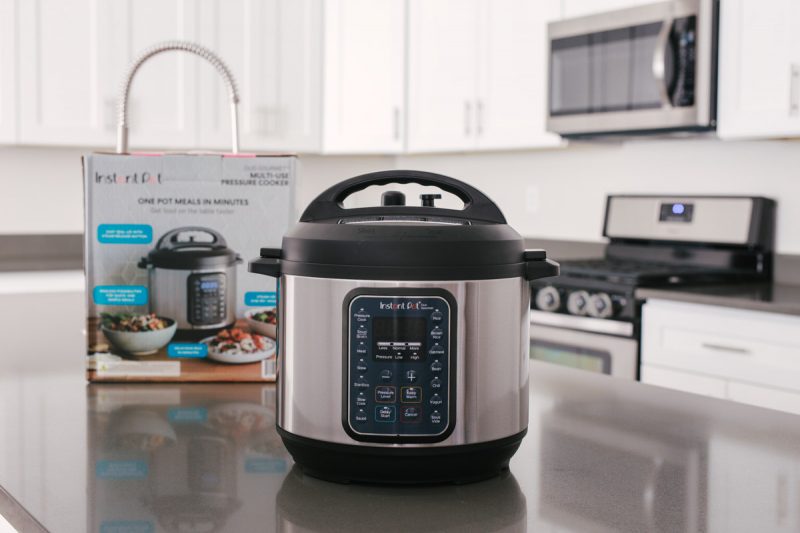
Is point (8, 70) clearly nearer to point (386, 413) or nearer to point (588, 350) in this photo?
point (588, 350)

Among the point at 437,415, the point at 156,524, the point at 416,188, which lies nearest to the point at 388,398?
the point at 437,415

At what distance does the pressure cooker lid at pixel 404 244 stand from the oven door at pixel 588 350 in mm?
1998

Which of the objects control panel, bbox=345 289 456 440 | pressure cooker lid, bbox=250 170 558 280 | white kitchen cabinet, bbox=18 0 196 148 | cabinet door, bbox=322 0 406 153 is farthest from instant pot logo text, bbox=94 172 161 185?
cabinet door, bbox=322 0 406 153

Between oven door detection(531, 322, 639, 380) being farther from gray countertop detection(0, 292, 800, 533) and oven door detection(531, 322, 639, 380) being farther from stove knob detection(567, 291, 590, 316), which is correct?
gray countertop detection(0, 292, 800, 533)

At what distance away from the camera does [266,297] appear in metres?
1.18

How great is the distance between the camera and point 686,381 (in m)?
2.63

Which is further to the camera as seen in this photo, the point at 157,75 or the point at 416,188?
the point at 416,188

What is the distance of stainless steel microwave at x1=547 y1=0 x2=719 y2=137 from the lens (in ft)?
9.11

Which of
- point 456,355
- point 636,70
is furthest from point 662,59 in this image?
point 456,355

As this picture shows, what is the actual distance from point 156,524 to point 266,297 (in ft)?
1.74

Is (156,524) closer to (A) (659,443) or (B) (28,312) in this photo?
(A) (659,443)

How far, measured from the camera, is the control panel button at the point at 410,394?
735 millimetres

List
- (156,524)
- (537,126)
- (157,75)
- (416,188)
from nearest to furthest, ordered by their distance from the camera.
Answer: (156,524)
(537,126)
(157,75)
(416,188)

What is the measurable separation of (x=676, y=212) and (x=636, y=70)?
573 mm
